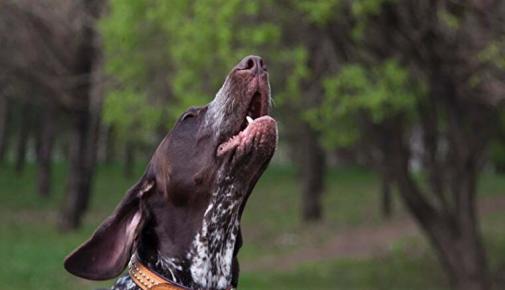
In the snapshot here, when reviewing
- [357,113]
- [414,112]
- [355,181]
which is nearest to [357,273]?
[414,112]

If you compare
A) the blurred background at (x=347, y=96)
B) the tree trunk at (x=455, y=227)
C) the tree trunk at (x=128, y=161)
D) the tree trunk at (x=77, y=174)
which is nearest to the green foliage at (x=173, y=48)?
the blurred background at (x=347, y=96)

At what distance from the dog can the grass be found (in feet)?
36.2

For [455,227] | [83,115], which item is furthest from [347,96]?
[83,115]

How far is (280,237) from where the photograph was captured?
23.4 meters

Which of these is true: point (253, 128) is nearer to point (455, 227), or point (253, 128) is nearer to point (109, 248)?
point (109, 248)

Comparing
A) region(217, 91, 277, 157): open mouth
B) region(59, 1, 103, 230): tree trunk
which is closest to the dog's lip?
region(217, 91, 277, 157): open mouth

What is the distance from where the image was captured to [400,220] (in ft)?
86.1

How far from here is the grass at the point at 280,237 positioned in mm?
17141

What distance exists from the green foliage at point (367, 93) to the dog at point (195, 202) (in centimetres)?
902

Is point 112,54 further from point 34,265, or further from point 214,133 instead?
point 214,133

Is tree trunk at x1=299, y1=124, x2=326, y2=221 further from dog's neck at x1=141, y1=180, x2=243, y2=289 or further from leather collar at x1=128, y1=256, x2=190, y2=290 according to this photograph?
leather collar at x1=128, y1=256, x2=190, y2=290

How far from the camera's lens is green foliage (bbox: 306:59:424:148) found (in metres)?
13.4

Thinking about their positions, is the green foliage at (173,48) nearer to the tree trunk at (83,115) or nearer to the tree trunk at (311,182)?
the tree trunk at (83,115)

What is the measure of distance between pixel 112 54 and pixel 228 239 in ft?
42.0
